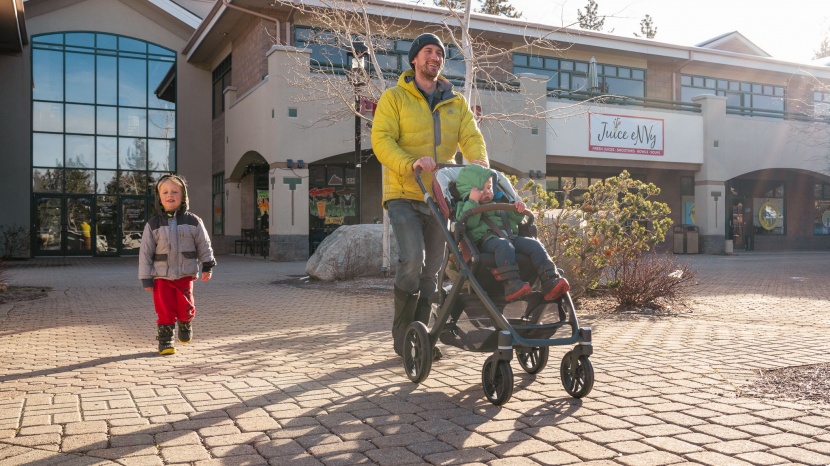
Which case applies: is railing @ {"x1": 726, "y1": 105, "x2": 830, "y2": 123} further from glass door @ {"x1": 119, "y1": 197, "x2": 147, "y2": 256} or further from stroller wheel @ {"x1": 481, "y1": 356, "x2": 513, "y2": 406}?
stroller wheel @ {"x1": 481, "y1": 356, "x2": 513, "y2": 406}

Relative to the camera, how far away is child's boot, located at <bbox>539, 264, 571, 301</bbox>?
4.29m

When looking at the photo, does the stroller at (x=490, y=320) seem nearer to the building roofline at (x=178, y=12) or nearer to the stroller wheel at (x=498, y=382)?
the stroller wheel at (x=498, y=382)

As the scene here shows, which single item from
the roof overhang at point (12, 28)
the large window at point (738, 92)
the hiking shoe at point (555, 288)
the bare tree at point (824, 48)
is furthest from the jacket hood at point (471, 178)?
the bare tree at point (824, 48)

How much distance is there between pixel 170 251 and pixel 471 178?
9.63 ft

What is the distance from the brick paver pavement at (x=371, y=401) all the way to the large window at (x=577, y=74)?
2026 cm

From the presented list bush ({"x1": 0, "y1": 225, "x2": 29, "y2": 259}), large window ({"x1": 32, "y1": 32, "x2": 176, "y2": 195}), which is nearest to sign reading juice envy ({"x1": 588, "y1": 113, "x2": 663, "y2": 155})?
large window ({"x1": 32, "y1": 32, "x2": 176, "y2": 195})

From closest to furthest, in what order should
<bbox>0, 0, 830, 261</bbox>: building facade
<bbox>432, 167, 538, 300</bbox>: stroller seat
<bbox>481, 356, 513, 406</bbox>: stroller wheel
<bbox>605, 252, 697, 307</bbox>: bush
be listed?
<bbox>481, 356, 513, 406</bbox>: stroller wheel < <bbox>432, 167, 538, 300</bbox>: stroller seat < <bbox>605, 252, 697, 307</bbox>: bush < <bbox>0, 0, 830, 261</bbox>: building facade

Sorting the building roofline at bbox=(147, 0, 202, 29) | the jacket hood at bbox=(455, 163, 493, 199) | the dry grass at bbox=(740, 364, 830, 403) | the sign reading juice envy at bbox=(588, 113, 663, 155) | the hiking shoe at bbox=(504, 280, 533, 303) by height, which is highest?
the building roofline at bbox=(147, 0, 202, 29)

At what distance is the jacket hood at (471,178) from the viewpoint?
4.68 m

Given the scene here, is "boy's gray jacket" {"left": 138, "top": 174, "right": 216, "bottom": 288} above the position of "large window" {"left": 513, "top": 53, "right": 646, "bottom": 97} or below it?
below

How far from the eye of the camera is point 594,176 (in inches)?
1167

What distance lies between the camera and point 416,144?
17.4 feet

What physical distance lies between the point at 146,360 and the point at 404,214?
2460 mm

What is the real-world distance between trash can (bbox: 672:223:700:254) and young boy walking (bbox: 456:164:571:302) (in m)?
24.5
